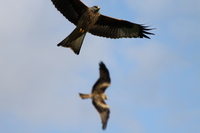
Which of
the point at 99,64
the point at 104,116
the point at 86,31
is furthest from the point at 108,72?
the point at 86,31

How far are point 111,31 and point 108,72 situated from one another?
26.7 ft

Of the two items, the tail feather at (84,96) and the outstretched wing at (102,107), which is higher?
the tail feather at (84,96)

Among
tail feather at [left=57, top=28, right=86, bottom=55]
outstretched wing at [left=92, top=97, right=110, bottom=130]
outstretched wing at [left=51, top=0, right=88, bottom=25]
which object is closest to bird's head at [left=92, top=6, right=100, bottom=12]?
outstretched wing at [left=51, top=0, right=88, bottom=25]

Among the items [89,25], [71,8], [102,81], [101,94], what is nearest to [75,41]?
[89,25]

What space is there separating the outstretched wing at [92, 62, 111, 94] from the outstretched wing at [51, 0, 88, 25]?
7267 millimetres

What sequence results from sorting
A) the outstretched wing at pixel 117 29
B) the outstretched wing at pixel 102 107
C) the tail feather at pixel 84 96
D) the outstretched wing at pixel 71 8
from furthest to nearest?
the outstretched wing at pixel 117 29 → the outstretched wing at pixel 71 8 → the tail feather at pixel 84 96 → the outstretched wing at pixel 102 107

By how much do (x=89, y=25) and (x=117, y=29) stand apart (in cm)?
144

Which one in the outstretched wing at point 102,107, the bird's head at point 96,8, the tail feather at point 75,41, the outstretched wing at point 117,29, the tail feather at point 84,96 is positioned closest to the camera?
the outstretched wing at point 102,107

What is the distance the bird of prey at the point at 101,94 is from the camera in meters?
11.0

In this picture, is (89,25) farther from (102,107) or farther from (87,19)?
(102,107)

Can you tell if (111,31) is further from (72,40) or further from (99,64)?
(99,64)

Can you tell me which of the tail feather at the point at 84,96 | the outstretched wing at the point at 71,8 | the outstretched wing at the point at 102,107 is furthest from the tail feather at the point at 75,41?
the outstretched wing at the point at 102,107

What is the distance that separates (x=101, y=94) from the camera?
11102mm

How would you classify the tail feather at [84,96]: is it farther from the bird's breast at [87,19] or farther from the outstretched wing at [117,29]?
the outstretched wing at [117,29]
